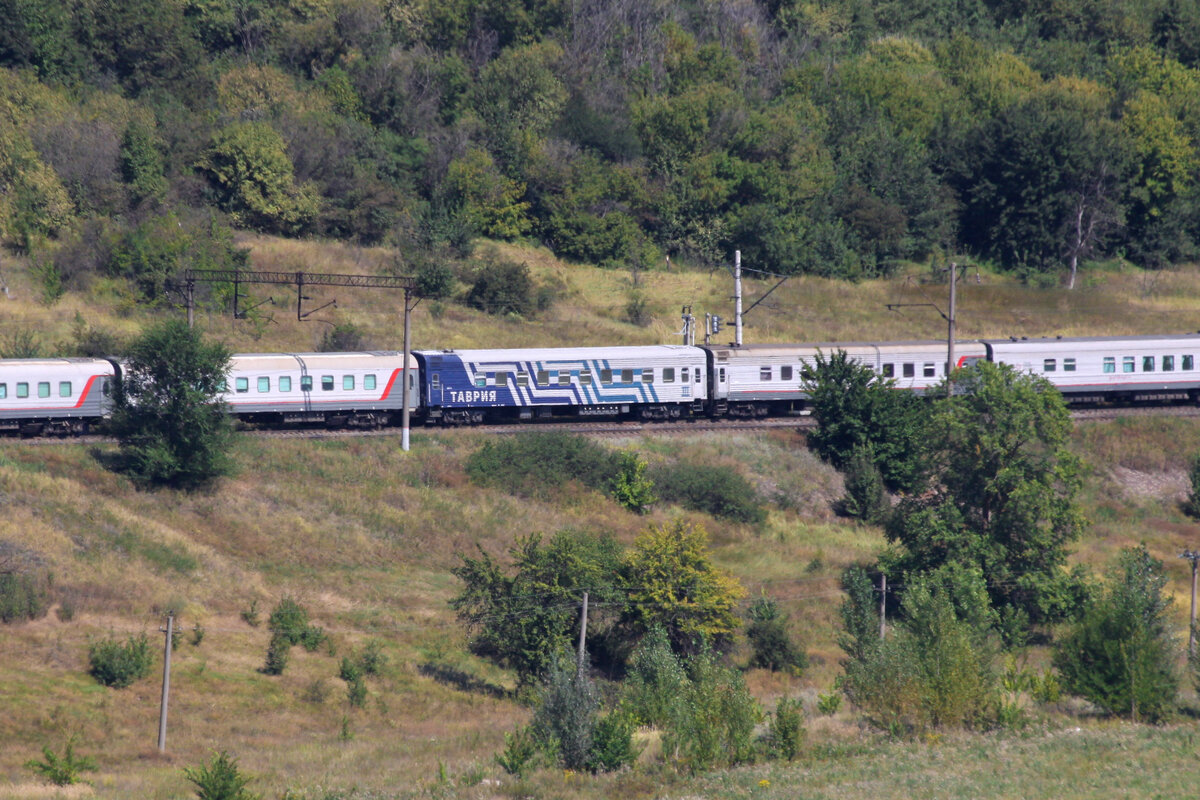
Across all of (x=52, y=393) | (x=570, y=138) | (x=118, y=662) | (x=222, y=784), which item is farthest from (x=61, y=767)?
(x=570, y=138)

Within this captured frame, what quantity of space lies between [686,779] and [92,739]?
1612cm

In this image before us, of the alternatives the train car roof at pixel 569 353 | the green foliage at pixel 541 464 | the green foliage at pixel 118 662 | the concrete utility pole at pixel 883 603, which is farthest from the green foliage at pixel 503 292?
the green foliage at pixel 118 662

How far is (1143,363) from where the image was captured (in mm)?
61344

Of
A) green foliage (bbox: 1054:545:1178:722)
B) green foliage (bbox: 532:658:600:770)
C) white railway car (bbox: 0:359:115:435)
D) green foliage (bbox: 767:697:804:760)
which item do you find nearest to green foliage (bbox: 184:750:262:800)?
green foliage (bbox: 532:658:600:770)

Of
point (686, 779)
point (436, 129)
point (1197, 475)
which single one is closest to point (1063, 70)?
point (436, 129)

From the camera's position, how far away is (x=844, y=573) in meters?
49.6

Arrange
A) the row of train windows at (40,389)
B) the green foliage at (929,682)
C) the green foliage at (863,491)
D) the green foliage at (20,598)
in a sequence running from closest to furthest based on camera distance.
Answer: the green foliage at (929,682), the green foliage at (20,598), the row of train windows at (40,389), the green foliage at (863,491)

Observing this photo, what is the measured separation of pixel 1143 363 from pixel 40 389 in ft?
156

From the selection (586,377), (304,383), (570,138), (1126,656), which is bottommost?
(1126,656)

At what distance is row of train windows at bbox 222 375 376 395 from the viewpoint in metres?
52.3

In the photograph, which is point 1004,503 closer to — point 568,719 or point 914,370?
point 914,370

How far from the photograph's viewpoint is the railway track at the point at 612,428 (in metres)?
52.7

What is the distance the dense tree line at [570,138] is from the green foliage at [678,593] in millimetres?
42194

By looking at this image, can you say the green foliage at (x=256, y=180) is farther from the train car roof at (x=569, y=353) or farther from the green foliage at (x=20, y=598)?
the green foliage at (x=20, y=598)
